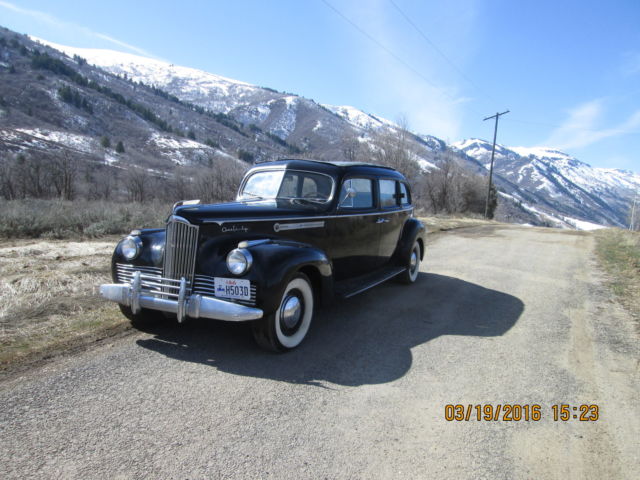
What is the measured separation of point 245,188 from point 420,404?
3.71 meters

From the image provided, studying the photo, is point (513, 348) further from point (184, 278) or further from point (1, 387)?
point (1, 387)

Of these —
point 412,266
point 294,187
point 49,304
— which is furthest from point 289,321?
point 412,266

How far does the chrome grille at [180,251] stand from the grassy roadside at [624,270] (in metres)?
5.56

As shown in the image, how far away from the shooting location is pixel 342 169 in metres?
5.03

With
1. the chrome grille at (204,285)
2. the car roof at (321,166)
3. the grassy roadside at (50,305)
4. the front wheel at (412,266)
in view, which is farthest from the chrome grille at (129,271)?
the front wheel at (412,266)

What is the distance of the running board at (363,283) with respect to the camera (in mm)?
4501

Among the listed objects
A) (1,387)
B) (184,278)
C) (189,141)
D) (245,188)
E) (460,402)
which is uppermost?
(189,141)

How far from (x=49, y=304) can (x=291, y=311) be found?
307cm

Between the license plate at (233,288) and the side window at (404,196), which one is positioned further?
the side window at (404,196)

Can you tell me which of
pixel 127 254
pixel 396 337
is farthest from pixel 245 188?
pixel 396 337

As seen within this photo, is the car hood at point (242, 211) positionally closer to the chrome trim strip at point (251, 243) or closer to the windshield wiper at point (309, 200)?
the windshield wiper at point (309, 200)

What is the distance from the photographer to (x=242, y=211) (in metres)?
3.91

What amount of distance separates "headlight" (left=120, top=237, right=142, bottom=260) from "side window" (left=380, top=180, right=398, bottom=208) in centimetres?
346
